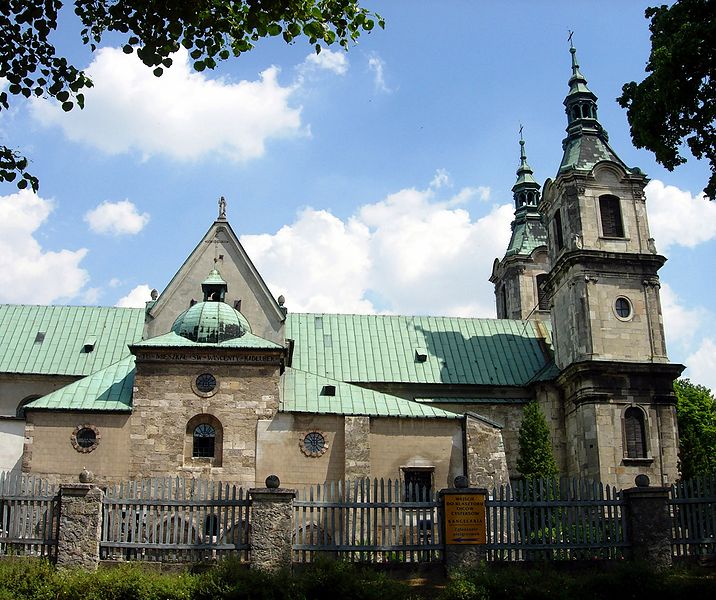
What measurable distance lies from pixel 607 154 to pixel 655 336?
9605 millimetres

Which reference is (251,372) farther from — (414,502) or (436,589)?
(436,589)

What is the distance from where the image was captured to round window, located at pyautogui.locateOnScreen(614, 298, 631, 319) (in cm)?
3716

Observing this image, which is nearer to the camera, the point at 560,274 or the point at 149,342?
the point at 149,342

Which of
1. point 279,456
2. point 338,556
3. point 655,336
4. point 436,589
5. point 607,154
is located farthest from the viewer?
point 607,154

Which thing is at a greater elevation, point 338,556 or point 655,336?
point 655,336

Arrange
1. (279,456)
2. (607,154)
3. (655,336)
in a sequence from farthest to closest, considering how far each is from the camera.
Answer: (607,154) → (655,336) → (279,456)

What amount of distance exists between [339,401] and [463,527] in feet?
43.3

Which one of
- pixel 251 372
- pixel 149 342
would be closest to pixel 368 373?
pixel 251 372

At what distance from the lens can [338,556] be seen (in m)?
18.7

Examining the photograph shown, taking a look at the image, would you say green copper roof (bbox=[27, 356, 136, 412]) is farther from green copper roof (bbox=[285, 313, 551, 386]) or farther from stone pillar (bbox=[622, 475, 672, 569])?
stone pillar (bbox=[622, 475, 672, 569])

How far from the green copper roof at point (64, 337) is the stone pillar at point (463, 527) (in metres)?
22.4

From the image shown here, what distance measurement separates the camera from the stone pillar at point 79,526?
18.2m

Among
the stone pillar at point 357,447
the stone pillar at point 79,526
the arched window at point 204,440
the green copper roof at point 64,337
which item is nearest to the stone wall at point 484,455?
the stone pillar at point 357,447

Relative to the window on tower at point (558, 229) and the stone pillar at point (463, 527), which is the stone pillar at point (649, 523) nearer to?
the stone pillar at point (463, 527)
